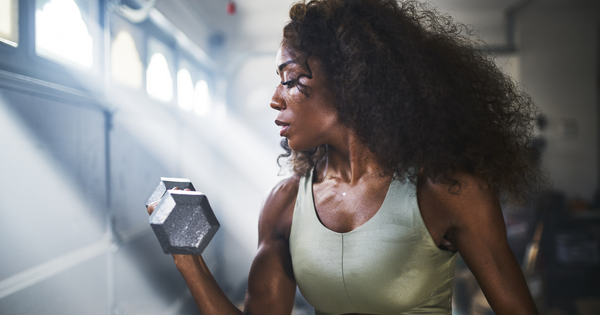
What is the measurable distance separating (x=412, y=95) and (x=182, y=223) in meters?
0.57

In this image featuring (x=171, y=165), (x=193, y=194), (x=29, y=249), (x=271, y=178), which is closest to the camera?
(x=193, y=194)

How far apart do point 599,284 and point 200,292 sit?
4.62 m

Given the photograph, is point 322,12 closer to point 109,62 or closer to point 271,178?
point 109,62

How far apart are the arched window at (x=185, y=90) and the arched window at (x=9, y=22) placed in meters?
2.01

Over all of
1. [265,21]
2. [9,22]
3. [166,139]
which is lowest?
[166,139]

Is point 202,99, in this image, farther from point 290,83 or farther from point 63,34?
point 290,83

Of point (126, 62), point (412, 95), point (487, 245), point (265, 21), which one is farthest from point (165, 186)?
point (265, 21)

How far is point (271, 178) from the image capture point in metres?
4.45

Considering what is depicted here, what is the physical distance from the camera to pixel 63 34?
5.51 ft

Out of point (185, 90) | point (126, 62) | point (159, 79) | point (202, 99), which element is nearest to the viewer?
point (126, 62)

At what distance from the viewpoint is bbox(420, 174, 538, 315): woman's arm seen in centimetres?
83

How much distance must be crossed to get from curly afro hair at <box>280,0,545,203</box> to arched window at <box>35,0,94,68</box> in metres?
1.10

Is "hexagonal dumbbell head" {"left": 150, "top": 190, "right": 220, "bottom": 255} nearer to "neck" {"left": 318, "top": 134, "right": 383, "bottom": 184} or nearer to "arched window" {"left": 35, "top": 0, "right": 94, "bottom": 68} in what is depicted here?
"neck" {"left": 318, "top": 134, "right": 383, "bottom": 184}

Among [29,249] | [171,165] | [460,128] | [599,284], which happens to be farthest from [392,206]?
[599,284]
